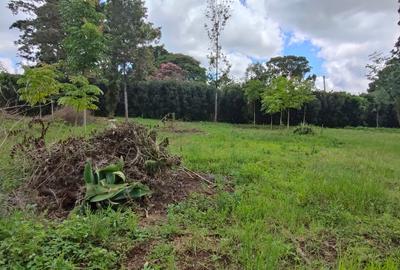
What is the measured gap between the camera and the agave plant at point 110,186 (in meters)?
3.24

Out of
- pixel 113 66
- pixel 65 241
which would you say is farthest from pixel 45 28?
pixel 65 241

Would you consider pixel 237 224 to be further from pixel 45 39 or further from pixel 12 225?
pixel 45 39

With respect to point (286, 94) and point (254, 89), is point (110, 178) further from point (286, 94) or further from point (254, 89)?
point (254, 89)

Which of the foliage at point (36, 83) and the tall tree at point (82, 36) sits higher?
the tall tree at point (82, 36)

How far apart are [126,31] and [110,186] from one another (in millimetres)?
15112

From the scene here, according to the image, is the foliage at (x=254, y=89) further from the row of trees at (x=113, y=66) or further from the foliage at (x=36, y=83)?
the foliage at (x=36, y=83)

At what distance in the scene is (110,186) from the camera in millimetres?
3371

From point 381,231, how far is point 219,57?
1970cm

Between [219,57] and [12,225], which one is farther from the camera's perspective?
[219,57]

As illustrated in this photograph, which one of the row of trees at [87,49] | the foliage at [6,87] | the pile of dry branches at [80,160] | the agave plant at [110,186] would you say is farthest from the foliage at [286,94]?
the agave plant at [110,186]

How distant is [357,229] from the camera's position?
306 cm

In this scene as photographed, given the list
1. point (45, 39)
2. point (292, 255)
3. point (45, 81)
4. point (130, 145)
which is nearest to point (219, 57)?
point (45, 39)

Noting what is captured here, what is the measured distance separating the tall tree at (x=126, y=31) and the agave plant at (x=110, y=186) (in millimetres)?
14587

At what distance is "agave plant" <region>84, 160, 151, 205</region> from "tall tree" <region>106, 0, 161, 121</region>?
574 inches
